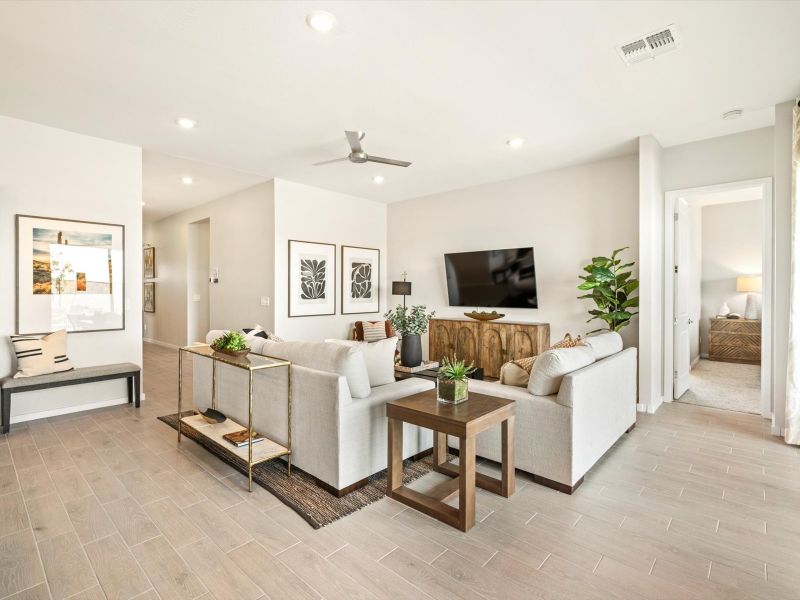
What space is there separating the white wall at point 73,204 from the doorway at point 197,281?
348 cm

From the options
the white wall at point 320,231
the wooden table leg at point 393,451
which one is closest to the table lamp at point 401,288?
the white wall at point 320,231

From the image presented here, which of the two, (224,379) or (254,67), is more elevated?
(254,67)

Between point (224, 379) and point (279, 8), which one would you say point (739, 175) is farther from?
point (224, 379)

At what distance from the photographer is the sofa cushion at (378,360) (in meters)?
2.91

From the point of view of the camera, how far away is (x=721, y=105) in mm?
3617

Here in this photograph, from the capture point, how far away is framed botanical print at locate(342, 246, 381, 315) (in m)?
6.90

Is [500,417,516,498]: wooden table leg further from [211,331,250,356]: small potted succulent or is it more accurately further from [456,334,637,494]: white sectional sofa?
[211,331,250,356]: small potted succulent

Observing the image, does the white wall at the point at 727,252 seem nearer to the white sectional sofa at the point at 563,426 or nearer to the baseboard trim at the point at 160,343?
the white sectional sofa at the point at 563,426

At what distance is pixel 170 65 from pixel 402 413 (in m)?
2.90

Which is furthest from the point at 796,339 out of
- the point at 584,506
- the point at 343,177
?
the point at 343,177

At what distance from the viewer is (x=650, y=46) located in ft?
8.97

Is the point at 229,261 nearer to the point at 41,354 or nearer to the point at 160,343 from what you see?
the point at 41,354

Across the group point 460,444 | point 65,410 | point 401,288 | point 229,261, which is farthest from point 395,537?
point 229,261

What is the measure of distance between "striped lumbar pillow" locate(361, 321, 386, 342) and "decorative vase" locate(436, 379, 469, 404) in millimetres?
4021
